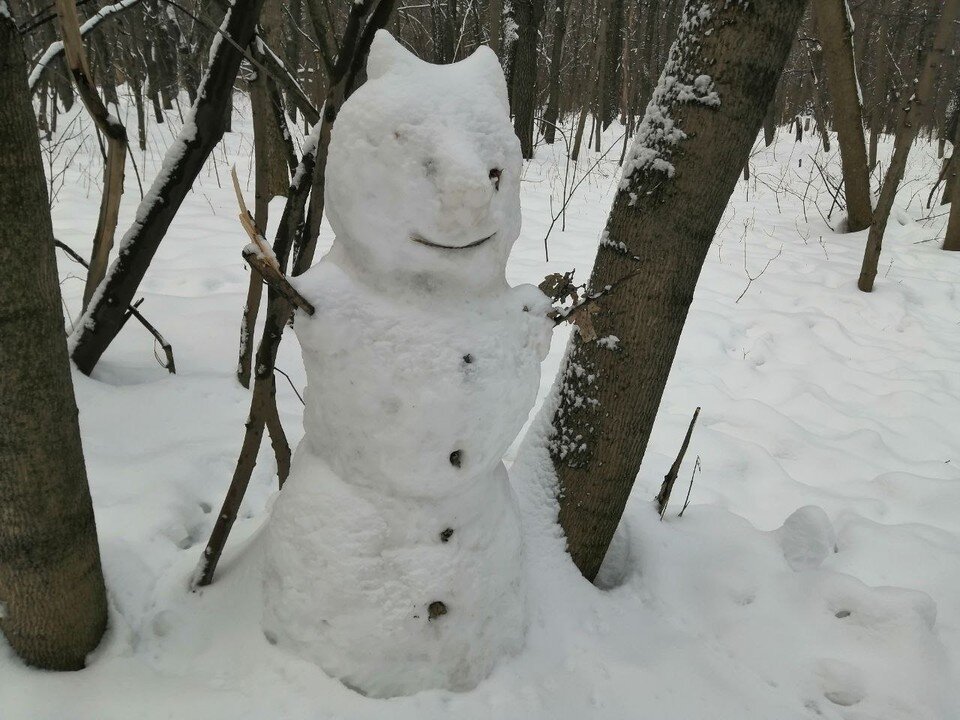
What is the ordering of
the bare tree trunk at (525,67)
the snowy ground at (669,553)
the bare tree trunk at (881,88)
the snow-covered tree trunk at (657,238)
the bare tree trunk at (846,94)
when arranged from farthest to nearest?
1. the bare tree trunk at (881,88)
2. the bare tree trunk at (525,67)
3. the bare tree trunk at (846,94)
4. the snow-covered tree trunk at (657,238)
5. the snowy ground at (669,553)

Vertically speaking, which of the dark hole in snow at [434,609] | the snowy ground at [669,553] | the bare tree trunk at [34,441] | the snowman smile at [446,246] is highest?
the snowman smile at [446,246]

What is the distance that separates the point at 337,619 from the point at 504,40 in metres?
7.43

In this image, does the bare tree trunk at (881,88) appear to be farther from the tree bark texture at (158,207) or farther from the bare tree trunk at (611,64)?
the tree bark texture at (158,207)

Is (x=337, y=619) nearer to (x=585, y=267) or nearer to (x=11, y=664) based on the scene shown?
(x=11, y=664)

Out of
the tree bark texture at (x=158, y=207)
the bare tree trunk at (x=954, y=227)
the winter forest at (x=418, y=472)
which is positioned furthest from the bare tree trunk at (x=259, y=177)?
the bare tree trunk at (x=954, y=227)

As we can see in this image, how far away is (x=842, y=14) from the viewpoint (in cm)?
495

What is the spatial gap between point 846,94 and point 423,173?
5.93m

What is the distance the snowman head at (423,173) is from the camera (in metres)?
0.95

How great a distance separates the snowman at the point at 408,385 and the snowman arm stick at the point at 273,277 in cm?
2

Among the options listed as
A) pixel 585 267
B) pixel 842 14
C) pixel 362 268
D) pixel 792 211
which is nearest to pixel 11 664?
pixel 362 268

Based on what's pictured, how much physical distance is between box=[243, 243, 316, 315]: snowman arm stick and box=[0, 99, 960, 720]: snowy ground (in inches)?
→ 25.0

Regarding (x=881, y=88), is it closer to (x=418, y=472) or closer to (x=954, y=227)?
(x=954, y=227)

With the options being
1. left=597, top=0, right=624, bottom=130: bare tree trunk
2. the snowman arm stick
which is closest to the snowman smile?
the snowman arm stick

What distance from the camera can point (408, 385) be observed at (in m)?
1.02
